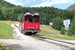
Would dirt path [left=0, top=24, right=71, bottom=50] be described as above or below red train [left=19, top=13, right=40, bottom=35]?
below

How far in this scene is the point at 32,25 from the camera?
59.5ft

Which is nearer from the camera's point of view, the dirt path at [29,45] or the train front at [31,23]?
the dirt path at [29,45]

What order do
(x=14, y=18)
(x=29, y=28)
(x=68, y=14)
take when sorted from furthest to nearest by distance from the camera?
1. (x=68, y=14)
2. (x=14, y=18)
3. (x=29, y=28)

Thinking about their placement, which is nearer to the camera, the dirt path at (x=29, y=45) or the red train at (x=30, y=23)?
the dirt path at (x=29, y=45)

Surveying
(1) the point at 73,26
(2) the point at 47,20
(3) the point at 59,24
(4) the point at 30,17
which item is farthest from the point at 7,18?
(4) the point at 30,17

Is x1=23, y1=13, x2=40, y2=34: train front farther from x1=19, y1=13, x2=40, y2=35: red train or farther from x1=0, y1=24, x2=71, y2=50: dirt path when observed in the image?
x1=0, y1=24, x2=71, y2=50: dirt path

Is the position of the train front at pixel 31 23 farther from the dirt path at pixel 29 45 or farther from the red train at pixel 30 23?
the dirt path at pixel 29 45

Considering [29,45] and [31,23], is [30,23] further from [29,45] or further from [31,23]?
[29,45]

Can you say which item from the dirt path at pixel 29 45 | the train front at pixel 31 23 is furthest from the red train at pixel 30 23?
the dirt path at pixel 29 45

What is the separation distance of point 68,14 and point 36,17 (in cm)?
12065

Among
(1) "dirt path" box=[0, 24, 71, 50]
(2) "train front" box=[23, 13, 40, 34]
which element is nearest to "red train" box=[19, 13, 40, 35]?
→ (2) "train front" box=[23, 13, 40, 34]

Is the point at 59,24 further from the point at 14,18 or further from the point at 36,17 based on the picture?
the point at 36,17

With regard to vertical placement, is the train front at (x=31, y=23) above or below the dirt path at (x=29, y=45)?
above

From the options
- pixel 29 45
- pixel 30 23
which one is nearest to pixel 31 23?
pixel 30 23
